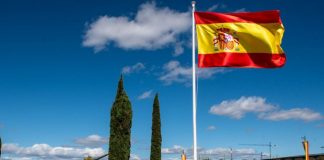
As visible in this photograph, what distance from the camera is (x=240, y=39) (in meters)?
14.6

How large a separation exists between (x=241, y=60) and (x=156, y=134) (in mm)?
31384

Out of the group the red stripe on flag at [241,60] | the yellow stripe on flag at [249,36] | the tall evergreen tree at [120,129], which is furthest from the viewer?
the tall evergreen tree at [120,129]

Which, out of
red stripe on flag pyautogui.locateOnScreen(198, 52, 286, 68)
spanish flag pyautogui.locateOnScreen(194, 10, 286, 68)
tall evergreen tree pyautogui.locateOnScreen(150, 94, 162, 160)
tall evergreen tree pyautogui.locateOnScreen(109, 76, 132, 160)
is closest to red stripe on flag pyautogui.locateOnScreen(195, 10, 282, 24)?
spanish flag pyautogui.locateOnScreen(194, 10, 286, 68)

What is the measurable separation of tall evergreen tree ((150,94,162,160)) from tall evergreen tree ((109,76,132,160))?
51.8ft

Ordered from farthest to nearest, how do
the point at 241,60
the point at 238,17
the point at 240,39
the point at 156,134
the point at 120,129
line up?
the point at 156,134
the point at 120,129
the point at 238,17
the point at 240,39
the point at 241,60

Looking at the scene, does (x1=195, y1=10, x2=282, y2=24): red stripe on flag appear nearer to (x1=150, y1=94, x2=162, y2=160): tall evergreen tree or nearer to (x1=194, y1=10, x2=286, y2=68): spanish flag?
(x1=194, y1=10, x2=286, y2=68): spanish flag

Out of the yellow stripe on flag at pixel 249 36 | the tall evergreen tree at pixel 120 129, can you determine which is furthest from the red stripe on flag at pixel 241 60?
the tall evergreen tree at pixel 120 129

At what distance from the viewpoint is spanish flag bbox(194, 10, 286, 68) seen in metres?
14.4

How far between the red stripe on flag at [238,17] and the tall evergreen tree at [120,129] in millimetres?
14877

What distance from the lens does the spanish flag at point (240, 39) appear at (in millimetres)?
14367

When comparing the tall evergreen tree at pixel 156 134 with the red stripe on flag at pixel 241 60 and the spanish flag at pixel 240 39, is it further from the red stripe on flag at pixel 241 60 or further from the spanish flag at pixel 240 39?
the red stripe on flag at pixel 241 60

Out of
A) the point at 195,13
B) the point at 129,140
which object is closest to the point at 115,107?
the point at 129,140

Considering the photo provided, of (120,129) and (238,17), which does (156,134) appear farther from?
(238,17)

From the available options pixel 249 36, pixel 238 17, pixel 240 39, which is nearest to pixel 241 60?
pixel 240 39
